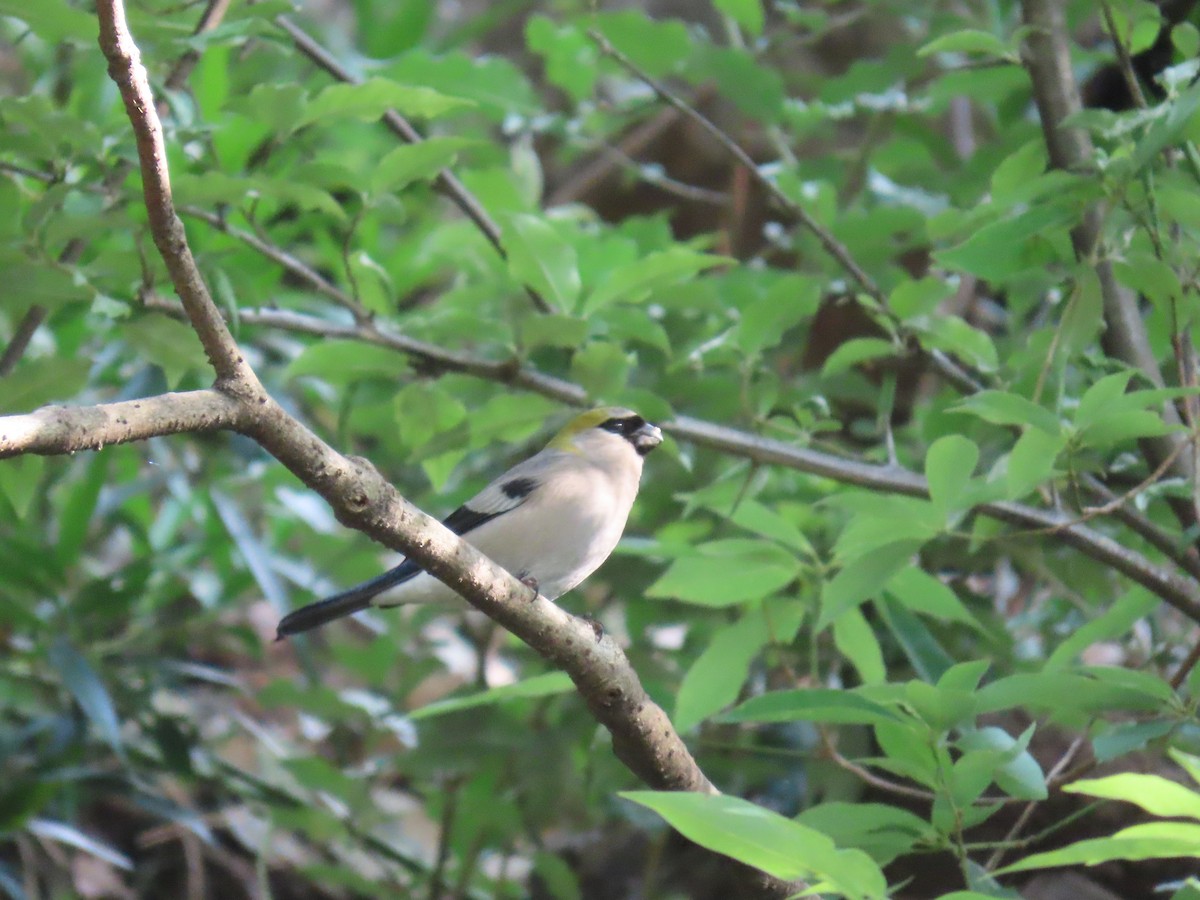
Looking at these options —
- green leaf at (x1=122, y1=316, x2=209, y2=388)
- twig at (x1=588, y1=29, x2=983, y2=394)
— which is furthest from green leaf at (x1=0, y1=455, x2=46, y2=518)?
twig at (x1=588, y1=29, x2=983, y2=394)

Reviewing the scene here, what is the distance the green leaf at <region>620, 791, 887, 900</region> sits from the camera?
4.67 ft

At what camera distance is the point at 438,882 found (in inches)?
161

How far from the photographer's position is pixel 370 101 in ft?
8.27

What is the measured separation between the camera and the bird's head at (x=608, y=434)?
10.9 feet

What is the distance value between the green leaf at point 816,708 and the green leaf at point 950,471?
0.38 metres

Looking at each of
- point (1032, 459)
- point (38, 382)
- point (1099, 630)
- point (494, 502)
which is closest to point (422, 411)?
point (494, 502)

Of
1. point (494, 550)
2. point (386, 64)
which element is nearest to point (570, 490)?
point (494, 550)

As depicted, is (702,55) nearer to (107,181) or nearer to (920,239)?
(920,239)

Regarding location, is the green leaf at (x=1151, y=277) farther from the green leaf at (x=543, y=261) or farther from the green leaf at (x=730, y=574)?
Result: the green leaf at (x=543, y=261)

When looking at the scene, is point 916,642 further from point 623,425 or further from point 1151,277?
point 623,425

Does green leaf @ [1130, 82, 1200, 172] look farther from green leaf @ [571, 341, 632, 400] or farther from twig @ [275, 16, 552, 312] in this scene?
twig @ [275, 16, 552, 312]

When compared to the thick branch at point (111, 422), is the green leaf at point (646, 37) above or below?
above

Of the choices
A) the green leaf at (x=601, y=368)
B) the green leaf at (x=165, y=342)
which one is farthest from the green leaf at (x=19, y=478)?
the green leaf at (x=601, y=368)

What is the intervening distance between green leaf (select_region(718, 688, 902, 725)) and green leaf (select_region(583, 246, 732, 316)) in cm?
105
